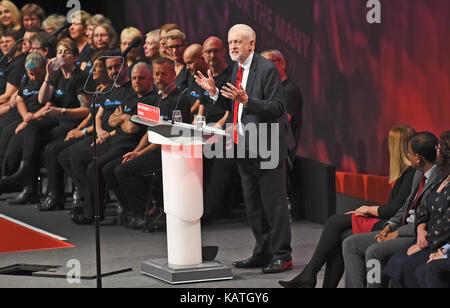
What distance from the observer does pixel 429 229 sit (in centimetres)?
387

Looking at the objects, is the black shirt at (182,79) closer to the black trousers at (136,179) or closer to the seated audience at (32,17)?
the black trousers at (136,179)

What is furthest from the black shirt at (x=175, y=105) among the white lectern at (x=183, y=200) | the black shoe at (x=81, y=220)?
the white lectern at (x=183, y=200)

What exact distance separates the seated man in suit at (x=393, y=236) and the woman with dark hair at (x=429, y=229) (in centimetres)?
8

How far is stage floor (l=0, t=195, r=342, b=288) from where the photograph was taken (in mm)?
4828

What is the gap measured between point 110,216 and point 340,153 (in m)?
2.12

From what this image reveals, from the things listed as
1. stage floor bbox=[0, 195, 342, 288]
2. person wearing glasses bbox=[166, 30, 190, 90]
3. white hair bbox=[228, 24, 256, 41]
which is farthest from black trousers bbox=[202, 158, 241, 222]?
white hair bbox=[228, 24, 256, 41]

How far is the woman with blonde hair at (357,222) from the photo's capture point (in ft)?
14.2

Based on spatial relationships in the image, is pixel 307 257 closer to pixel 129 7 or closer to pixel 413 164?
pixel 413 164

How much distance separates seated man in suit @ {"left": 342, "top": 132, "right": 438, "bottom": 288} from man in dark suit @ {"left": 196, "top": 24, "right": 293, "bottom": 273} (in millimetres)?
877

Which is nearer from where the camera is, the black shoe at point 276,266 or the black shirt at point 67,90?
the black shoe at point 276,266

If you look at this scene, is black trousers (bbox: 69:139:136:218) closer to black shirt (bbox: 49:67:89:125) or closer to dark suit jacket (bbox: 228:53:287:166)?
black shirt (bbox: 49:67:89:125)

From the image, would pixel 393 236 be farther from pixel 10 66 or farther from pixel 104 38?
pixel 10 66

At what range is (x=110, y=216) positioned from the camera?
287 inches
